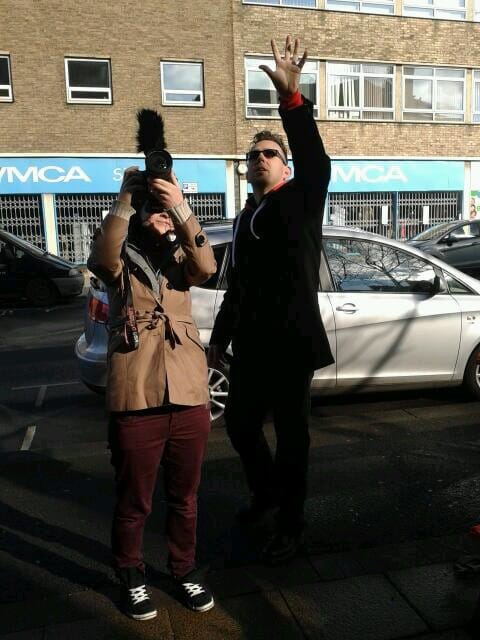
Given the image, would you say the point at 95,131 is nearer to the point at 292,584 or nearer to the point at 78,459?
the point at 78,459

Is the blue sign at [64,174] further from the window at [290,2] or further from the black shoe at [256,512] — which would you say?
the black shoe at [256,512]

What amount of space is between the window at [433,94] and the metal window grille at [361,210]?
Result: 312cm

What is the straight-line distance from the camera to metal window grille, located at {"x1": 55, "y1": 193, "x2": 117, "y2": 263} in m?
19.9

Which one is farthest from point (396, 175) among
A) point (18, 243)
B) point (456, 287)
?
point (456, 287)

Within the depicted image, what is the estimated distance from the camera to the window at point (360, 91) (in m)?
21.4

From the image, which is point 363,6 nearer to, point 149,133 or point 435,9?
point 435,9

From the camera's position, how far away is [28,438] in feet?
16.6

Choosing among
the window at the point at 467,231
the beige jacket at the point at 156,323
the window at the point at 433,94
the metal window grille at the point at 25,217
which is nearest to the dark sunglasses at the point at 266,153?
the beige jacket at the point at 156,323

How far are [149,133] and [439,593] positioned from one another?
2343 mm

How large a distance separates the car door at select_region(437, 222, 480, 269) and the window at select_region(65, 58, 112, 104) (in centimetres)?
1157

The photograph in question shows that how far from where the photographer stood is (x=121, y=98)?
63.6 ft

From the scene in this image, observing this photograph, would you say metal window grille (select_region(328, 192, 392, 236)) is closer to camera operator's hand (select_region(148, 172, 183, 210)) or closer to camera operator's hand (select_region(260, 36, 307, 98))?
camera operator's hand (select_region(260, 36, 307, 98))

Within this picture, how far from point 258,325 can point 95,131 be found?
18.1 meters

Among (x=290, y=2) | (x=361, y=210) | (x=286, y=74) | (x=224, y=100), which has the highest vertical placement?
(x=290, y=2)
